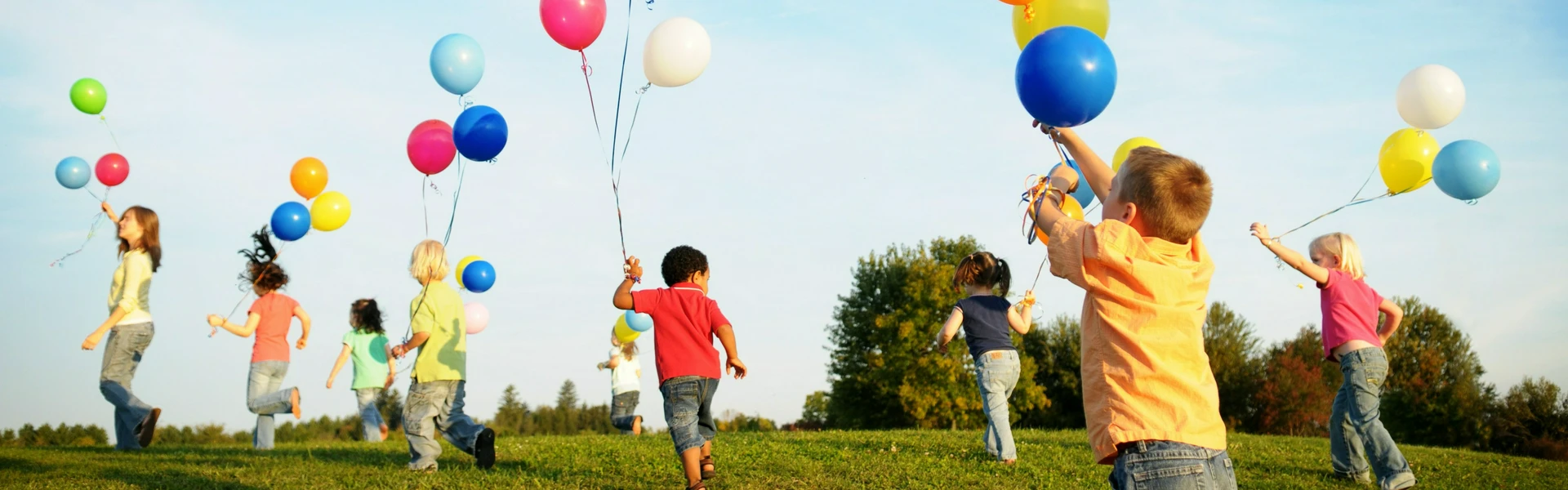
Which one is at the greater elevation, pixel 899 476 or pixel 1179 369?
pixel 1179 369

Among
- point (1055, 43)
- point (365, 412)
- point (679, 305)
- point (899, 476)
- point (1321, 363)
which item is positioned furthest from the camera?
point (1321, 363)

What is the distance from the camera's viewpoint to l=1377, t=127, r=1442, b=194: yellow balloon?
8438 millimetres

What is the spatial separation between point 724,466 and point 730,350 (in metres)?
1.55

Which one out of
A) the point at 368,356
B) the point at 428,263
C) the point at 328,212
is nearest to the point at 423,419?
the point at 428,263

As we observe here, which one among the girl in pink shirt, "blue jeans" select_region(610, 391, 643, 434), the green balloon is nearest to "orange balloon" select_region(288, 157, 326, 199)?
the green balloon

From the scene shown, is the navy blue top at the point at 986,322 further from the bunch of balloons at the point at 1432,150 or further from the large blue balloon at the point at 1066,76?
the bunch of balloons at the point at 1432,150

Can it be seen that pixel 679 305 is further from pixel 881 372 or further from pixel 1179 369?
pixel 881 372

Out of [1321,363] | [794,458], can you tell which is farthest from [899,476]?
[1321,363]

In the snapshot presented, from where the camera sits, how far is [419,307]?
756cm

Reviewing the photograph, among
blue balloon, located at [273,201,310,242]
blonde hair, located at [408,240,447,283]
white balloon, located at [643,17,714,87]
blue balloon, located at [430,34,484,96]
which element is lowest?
blonde hair, located at [408,240,447,283]

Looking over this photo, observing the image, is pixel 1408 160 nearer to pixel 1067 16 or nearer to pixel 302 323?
pixel 1067 16

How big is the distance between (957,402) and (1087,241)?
27.9 metres

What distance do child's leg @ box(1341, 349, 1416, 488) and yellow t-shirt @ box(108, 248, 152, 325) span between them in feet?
32.3

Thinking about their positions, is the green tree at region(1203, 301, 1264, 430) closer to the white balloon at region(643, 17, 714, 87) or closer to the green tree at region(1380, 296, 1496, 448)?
the green tree at region(1380, 296, 1496, 448)
